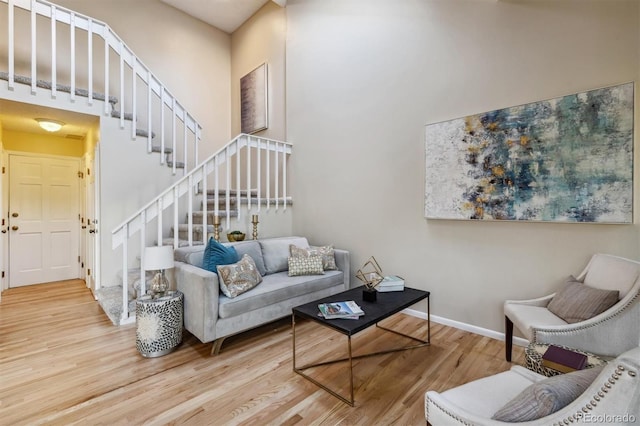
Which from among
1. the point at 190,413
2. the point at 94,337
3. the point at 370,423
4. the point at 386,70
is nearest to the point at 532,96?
the point at 386,70

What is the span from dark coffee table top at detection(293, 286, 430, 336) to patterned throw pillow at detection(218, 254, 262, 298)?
2.09 ft

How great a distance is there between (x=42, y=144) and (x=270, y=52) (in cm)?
389

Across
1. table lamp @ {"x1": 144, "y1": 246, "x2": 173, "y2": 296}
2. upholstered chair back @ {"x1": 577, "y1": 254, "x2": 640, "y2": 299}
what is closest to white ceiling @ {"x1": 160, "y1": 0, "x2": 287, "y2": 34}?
table lamp @ {"x1": 144, "y1": 246, "x2": 173, "y2": 296}

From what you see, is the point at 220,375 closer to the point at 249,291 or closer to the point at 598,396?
the point at 249,291

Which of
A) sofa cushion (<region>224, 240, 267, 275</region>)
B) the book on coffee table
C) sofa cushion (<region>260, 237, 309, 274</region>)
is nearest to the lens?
the book on coffee table

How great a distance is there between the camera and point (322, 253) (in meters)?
3.47

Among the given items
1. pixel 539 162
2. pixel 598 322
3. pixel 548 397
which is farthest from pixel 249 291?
pixel 539 162

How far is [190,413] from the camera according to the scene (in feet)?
5.69

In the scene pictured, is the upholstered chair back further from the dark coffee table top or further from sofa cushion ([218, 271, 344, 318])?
sofa cushion ([218, 271, 344, 318])

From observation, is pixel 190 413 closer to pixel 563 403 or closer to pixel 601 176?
pixel 563 403

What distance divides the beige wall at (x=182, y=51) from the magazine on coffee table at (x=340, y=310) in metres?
4.51

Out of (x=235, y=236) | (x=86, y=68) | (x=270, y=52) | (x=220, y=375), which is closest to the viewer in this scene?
(x=220, y=375)

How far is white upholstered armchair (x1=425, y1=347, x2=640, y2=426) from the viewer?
0.73 meters

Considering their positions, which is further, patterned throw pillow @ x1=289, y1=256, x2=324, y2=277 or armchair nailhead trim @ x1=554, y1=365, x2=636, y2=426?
patterned throw pillow @ x1=289, y1=256, x2=324, y2=277
